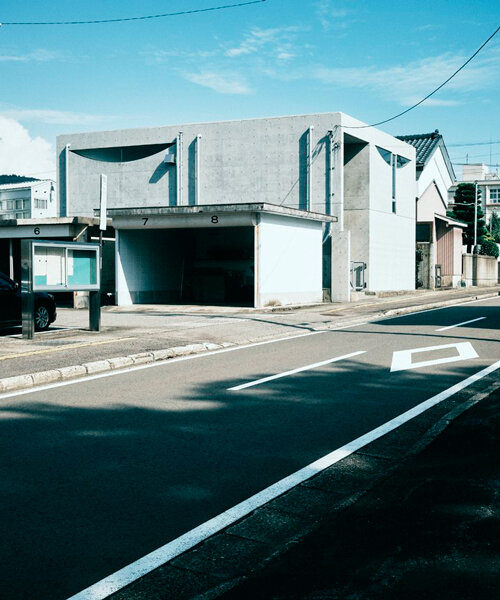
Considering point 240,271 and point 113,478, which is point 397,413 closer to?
point 113,478

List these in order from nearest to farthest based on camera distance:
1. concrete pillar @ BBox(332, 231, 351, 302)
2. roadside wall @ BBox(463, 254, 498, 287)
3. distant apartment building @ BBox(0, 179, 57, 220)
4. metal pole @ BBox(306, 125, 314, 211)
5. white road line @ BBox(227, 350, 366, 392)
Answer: white road line @ BBox(227, 350, 366, 392)
concrete pillar @ BBox(332, 231, 351, 302)
metal pole @ BBox(306, 125, 314, 211)
roadside wall @ BBox(463, 254, 498, 287)
distant apartment building @ BBox(0, 179, 57, 220)

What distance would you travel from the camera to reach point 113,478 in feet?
16.6

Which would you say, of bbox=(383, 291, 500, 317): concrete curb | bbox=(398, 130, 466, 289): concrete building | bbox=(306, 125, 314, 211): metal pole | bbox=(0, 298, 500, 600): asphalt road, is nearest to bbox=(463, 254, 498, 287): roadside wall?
bbox=(398, 130, 466, 289): concrete building

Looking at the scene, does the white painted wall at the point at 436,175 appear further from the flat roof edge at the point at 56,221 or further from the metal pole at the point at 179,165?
the flat roof edge at the point at 56,221

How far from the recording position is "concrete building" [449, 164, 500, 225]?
4094 inches

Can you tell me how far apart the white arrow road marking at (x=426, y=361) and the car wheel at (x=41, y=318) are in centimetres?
845

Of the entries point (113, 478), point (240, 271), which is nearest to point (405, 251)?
point (240, 271)

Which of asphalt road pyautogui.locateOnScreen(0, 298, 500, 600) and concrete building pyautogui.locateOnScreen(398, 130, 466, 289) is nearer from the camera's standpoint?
asphalt road pyautogui.locateOnScreen(0, 298, 500, 600)

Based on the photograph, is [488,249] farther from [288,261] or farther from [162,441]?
[162,441]

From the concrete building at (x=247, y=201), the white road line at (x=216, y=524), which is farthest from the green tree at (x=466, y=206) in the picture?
the white road line at (x=216, y=524)

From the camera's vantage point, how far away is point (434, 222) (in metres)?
42.5

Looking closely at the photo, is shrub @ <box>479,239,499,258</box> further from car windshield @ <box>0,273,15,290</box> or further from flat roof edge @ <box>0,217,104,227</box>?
car windshield @ <box>0,273,15,290</box>

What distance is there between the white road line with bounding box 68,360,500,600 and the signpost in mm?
9109

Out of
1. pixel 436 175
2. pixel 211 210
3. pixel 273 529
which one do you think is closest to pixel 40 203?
pixel 436 175
